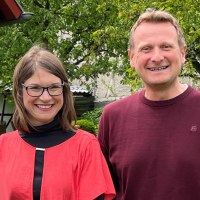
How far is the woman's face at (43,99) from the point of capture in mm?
2744

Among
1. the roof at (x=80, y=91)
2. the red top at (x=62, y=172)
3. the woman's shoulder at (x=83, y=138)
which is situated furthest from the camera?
the roof at (x=80, y=91)

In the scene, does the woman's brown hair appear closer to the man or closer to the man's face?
the man

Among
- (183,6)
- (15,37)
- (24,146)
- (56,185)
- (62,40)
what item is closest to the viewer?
(56,185)

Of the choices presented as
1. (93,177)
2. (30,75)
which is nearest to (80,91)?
(30,75)

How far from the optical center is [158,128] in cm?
274

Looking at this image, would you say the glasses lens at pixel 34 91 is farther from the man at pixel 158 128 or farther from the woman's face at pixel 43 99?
the man at pixel 158 128

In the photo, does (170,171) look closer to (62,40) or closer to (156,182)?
(156,182)

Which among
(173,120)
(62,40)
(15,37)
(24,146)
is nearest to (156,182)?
(173,120)

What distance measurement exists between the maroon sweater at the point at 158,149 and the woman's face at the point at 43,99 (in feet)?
1.33

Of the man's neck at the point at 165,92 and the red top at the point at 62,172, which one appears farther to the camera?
the man's neck at the point at 165,92

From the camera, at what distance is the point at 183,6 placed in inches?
268

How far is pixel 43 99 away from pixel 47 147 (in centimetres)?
27

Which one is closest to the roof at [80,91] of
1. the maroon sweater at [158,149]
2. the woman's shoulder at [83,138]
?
the maroon sweater at [158,149]

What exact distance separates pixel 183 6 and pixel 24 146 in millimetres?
4598
